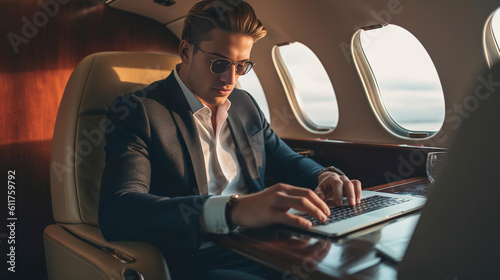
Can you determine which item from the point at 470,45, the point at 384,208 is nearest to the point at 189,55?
the point at 384,208

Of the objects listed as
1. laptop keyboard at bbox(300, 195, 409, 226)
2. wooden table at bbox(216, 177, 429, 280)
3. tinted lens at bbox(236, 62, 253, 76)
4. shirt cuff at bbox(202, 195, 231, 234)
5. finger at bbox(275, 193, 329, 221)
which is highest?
tinted lens at bbox(236, 62, 253, 76)

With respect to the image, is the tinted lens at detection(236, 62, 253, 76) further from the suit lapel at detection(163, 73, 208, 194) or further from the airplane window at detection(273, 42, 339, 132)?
the airplane window at detection(273, 42, 339, 132)

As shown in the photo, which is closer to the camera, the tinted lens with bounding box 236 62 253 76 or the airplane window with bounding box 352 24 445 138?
the tinted lens with bounding box 236 62 253 76

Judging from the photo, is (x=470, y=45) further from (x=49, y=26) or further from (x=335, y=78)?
(x=49, y=26)

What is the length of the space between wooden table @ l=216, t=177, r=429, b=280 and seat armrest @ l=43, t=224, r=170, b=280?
0.31 meters

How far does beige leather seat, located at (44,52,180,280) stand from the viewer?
1196 mm

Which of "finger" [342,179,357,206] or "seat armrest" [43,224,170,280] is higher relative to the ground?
"finger" [342,179,357,206]

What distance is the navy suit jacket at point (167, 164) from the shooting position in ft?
3.24

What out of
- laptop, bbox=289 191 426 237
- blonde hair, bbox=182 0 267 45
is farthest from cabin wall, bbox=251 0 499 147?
blonde hair, bbox=182 0 267 45

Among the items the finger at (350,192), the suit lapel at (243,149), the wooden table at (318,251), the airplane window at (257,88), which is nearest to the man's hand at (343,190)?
the finger at (350,192)

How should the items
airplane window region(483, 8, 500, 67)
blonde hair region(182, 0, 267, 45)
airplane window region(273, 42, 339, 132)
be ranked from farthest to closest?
1. airplane window region(273, 42, 339, 132)
2. airplane window region(483, 8, 500, 67)
3. blonde hair region(182, 0, 267, 45)

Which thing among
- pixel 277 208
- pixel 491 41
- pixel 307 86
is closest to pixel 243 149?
pixel 277 208

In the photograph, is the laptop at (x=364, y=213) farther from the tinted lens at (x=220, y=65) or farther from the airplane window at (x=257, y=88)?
Result: the airplane window at (x=257, y=88)

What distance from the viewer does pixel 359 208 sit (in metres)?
1.08
